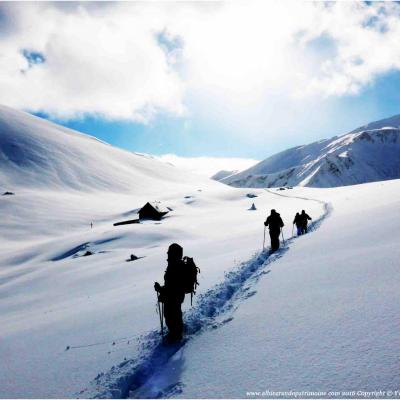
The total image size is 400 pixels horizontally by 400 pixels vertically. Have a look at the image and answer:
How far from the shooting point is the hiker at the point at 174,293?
301 inches

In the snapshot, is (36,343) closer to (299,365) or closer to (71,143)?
(299,365)

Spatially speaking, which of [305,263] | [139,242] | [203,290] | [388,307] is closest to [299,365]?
[388,307]

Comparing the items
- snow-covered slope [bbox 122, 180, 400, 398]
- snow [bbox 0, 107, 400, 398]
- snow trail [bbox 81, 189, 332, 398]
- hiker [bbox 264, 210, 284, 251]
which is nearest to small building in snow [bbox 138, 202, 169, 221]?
snow [bbox 0, 107, 400, 398]

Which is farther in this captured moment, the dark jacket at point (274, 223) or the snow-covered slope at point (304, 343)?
the dark jacket at point (274, 223)

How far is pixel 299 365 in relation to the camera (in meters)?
4.96

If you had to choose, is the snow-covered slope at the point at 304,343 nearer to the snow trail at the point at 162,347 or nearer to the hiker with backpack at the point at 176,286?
the snow trail at the point at 162,347

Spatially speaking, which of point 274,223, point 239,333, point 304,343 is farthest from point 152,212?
point 304,343

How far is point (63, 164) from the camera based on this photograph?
445 ft

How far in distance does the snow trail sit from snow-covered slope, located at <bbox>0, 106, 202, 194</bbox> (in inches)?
4479

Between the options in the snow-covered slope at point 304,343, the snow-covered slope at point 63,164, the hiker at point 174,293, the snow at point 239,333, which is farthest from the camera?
the snow-covered slope at point 63,164

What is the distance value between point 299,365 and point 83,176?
133m

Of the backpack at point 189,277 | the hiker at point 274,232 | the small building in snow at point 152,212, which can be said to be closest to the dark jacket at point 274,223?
the hiker at point 274,232

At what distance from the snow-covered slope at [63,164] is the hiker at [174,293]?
Answer: 379 feet

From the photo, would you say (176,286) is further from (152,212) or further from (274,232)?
(152,212)
